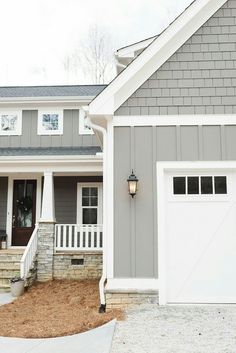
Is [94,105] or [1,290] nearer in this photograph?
[94,105]

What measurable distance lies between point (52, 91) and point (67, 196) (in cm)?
397

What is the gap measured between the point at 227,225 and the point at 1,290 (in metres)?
5.54

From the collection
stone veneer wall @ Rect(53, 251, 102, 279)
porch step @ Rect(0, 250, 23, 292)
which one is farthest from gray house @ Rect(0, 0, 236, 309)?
porch step @ Rect(0, 250, 23, 292)

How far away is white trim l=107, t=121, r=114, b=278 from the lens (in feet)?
20.6

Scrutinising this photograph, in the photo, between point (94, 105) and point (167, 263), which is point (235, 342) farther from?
point (94, 105)

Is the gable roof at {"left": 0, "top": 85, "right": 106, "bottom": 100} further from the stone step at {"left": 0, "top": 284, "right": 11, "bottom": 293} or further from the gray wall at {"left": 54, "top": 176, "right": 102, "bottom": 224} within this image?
the stone step at {"left": 0, "top": 284, "right": 11, "bottom": 293}

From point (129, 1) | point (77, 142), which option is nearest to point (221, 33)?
point (77, 142)

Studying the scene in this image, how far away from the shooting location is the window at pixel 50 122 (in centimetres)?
1229

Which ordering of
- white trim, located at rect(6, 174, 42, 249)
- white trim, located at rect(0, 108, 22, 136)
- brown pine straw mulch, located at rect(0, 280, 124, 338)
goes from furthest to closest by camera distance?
white trim, located at rect(0, 108, 22, 136), white trim, located at rect(6, 174, 42, 249), brown pine straw mulch, located at rect(0, 280, 124, 338)

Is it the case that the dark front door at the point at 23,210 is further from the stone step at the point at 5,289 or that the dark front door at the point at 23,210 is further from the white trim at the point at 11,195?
the stone step at the point at 5,289

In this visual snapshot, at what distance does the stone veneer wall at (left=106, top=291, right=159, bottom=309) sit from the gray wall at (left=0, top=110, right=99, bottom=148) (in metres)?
6.64

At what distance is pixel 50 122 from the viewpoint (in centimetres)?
1238

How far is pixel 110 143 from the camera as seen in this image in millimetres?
6566

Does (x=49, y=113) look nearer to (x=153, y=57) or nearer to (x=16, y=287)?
(x=16, y=287)
